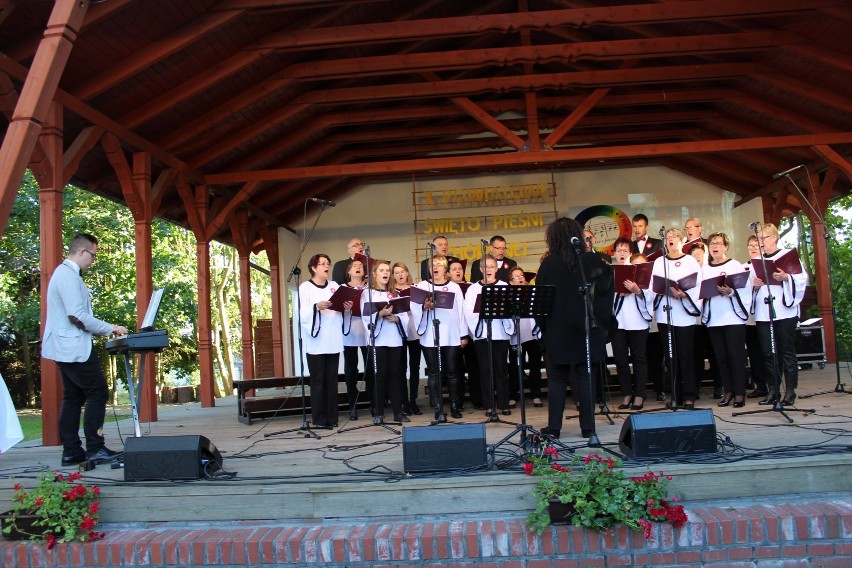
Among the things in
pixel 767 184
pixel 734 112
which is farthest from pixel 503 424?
pixel 767 184

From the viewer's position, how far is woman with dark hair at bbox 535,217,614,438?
205 inches

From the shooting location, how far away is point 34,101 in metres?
4.54

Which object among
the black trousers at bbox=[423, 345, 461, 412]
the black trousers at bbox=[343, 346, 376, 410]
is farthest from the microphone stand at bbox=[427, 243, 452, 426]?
the black trousers at bbox=[343, 346, 376, 410]

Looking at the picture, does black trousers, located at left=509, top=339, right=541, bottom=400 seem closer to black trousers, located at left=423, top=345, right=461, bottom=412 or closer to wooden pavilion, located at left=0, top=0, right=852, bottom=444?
black trousers, located at left=423, top=345, right=461, bottom=412

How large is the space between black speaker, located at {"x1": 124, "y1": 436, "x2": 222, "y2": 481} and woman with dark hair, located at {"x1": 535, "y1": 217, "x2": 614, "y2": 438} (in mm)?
2351

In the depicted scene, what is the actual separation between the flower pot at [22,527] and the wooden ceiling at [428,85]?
150 inches

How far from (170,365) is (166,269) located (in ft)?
13.0

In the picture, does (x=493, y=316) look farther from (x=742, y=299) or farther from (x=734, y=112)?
(x=734, y=112)

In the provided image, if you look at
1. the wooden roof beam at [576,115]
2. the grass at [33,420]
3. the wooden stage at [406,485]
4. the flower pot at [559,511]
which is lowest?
the grass at [33,420]

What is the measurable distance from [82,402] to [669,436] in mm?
3967

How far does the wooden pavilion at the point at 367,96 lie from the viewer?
690cm

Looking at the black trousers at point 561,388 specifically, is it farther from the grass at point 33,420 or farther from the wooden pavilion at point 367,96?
the grass at point 33,420

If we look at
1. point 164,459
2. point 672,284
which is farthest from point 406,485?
point 672,284

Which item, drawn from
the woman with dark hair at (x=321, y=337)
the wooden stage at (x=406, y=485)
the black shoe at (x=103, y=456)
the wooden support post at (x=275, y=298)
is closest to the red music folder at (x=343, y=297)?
the woman with dark hair at (x=321, y=337)
